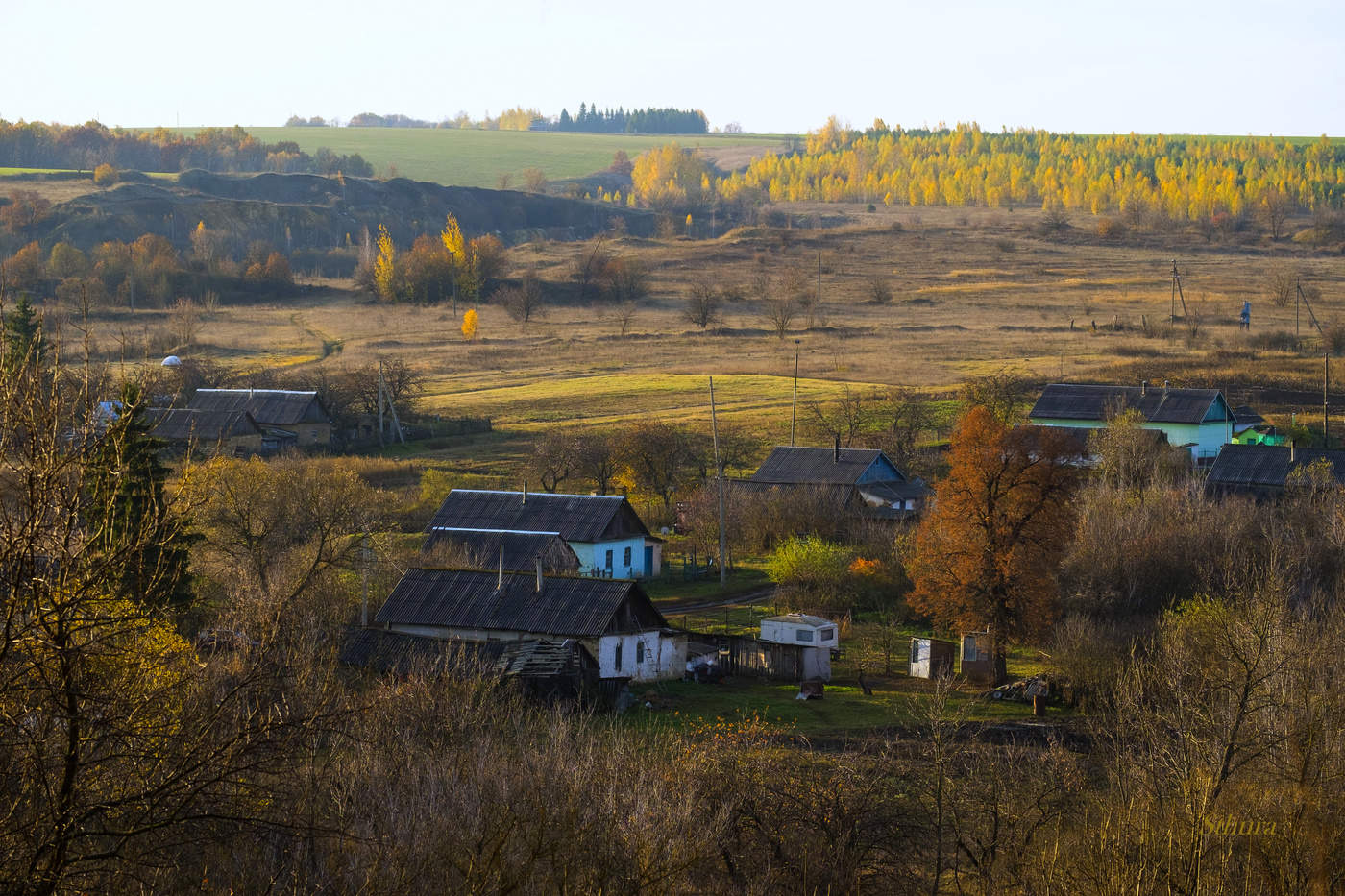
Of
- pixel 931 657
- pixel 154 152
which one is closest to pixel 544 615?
pixel 931 657

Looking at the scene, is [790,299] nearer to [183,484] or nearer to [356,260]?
[356,260]

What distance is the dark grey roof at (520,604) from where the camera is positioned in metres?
27.5

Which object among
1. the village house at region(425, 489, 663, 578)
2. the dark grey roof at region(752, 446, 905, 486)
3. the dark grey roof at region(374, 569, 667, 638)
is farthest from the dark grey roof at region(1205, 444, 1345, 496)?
the dark grey roof at region(374, 569, 667, 638)

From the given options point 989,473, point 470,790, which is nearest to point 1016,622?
point 989,473

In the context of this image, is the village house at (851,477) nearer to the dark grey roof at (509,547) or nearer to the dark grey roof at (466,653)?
the dark grey roof at (509,547)

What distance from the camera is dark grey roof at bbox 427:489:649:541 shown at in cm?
3694

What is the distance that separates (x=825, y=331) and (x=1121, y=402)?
95.9ft

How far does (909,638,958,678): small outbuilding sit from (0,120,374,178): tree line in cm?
13017

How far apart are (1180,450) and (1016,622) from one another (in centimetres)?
2123

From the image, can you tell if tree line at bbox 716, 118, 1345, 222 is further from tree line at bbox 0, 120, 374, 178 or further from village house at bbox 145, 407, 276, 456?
village house at bbox 145, 407, 276, 456

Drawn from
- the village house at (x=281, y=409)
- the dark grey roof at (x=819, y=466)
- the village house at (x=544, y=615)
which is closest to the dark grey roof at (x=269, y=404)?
the village house at (x=281, y=409)

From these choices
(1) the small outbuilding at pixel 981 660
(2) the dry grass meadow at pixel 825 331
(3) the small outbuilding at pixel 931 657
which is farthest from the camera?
(2) the dry grass meadow at pixel 825 331

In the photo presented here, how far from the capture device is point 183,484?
739 centimetres

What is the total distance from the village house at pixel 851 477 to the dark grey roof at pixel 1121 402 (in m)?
10.5
